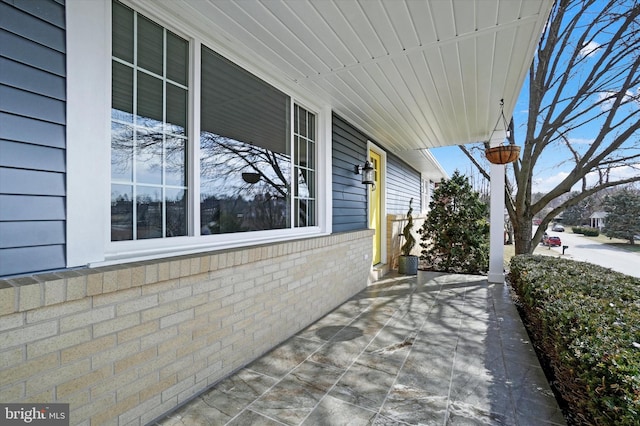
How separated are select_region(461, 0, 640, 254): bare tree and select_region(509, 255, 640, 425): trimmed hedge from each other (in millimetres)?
3780

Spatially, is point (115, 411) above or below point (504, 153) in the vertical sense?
below

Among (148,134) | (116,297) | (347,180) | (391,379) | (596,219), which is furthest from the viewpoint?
(596,219)

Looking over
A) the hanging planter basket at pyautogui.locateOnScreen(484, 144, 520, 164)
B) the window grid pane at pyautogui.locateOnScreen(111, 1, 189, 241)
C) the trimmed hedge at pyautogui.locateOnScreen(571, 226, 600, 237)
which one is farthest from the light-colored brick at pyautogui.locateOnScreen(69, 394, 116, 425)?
the trimmed hedge at pyautogui.locateOnScreen(571, 226, 600, 237)

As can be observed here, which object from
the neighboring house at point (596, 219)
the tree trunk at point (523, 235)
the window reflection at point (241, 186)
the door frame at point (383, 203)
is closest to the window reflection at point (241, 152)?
the window reflection at point (241, 186)

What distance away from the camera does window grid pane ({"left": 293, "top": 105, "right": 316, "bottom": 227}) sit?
11.6 ft

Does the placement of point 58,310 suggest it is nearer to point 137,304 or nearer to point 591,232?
point 137,304

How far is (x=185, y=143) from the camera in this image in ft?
7.13

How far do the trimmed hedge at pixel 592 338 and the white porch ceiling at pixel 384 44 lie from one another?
218 centimetres

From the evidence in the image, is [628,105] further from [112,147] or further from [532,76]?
[112,147]

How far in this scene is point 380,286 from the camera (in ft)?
17.1

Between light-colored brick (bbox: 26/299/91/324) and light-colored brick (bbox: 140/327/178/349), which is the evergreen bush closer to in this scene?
light-colored brick (bbox: 140/327/178/349)

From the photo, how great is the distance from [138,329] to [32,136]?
3.83 feet

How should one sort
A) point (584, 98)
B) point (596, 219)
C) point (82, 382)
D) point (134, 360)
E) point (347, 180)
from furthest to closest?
point (596, 219)
point (584, 98)
point (347, 180)
point (134, 360)
point (82, 382)

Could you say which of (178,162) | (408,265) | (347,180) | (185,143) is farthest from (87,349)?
(408,265)
